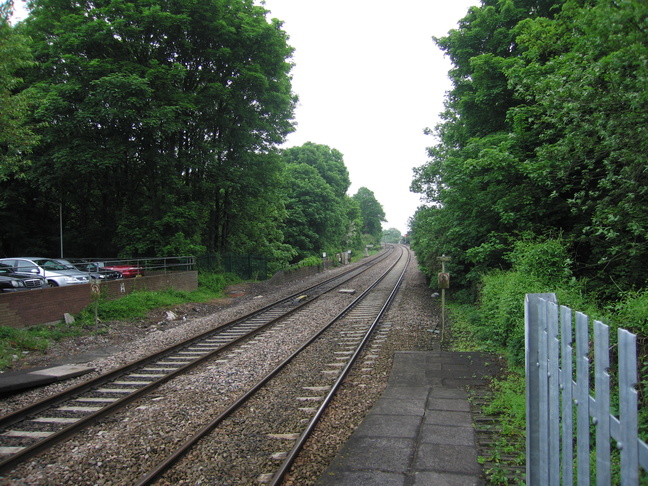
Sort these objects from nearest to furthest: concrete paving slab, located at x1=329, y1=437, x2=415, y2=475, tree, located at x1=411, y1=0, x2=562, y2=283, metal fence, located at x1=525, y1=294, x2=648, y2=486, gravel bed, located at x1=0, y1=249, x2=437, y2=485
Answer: metal fence, located at x1=525, y1=294, x2=648, y2=486, concrete paving slab, located at x1=329, y1=437, x2=415, y2=475, gravel bed, located at x1=0, y1=249, x2=437, y2=485, tree, located at x1=411, y1=0, x2=562, y2=283

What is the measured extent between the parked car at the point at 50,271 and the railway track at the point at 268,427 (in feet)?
35.0

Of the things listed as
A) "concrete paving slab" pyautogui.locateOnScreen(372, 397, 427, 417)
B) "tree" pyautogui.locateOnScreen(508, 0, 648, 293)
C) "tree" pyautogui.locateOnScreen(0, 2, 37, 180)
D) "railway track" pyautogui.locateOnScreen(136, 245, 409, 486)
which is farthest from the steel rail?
"tree" pyautogui.locateOnScreen(0, 2, 37, 180)

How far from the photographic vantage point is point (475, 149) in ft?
40.2

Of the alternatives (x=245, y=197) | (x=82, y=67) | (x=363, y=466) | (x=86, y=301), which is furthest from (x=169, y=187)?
(x=363, y=466)

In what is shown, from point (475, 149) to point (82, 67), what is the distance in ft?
55.1

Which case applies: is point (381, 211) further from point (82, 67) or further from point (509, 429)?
point (509, 429)

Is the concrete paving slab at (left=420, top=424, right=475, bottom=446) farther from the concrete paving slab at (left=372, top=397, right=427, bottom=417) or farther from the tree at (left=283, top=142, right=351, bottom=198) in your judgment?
the tree at (left=283, top=142, right=351, bottom=198)

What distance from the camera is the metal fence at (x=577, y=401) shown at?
1.91 metres

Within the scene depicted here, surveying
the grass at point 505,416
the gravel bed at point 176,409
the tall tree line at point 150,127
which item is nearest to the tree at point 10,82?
the tall tree line at point 150,127

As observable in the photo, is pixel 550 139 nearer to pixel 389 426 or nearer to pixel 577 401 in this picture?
pixel 389 426

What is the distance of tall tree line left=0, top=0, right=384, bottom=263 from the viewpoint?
18.6 m

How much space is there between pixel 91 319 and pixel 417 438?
1203cm

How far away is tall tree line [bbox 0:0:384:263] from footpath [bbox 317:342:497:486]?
40.7ft

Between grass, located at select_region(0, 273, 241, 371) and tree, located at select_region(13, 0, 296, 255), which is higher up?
tree, located at select_region(13, 0, 296, 255)
